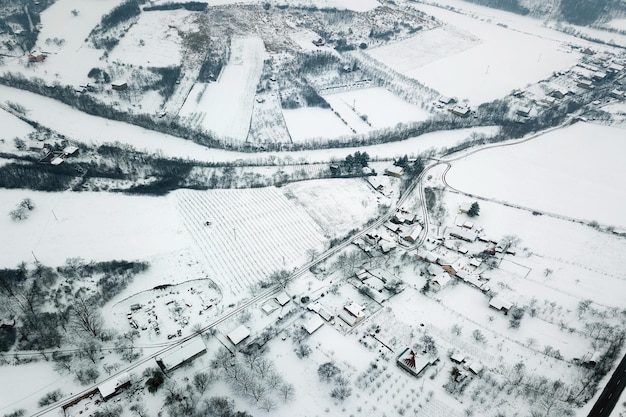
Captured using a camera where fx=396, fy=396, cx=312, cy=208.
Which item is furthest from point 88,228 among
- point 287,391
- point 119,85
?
point 119,85

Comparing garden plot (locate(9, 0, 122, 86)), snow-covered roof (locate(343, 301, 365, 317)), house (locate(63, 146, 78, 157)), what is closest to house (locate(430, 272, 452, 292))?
snow-covered roof (locate(343, 301, 365, 317))

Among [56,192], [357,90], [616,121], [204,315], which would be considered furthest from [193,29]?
[616,121]

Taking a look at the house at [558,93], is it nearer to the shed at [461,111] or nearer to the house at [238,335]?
the shed at [461,111]

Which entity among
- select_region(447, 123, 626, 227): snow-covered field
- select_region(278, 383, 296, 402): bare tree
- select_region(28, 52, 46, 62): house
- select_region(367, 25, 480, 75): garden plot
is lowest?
select_region(278, 383, 296, 402): bare tree

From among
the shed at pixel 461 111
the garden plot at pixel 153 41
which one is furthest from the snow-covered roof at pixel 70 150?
the shed at pixel 461 111

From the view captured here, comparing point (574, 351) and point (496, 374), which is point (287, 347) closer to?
point (496, 374)

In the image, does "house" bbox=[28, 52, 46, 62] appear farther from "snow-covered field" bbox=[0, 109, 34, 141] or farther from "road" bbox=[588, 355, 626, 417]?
"road" bbox=[588, 355, 626, 417]
